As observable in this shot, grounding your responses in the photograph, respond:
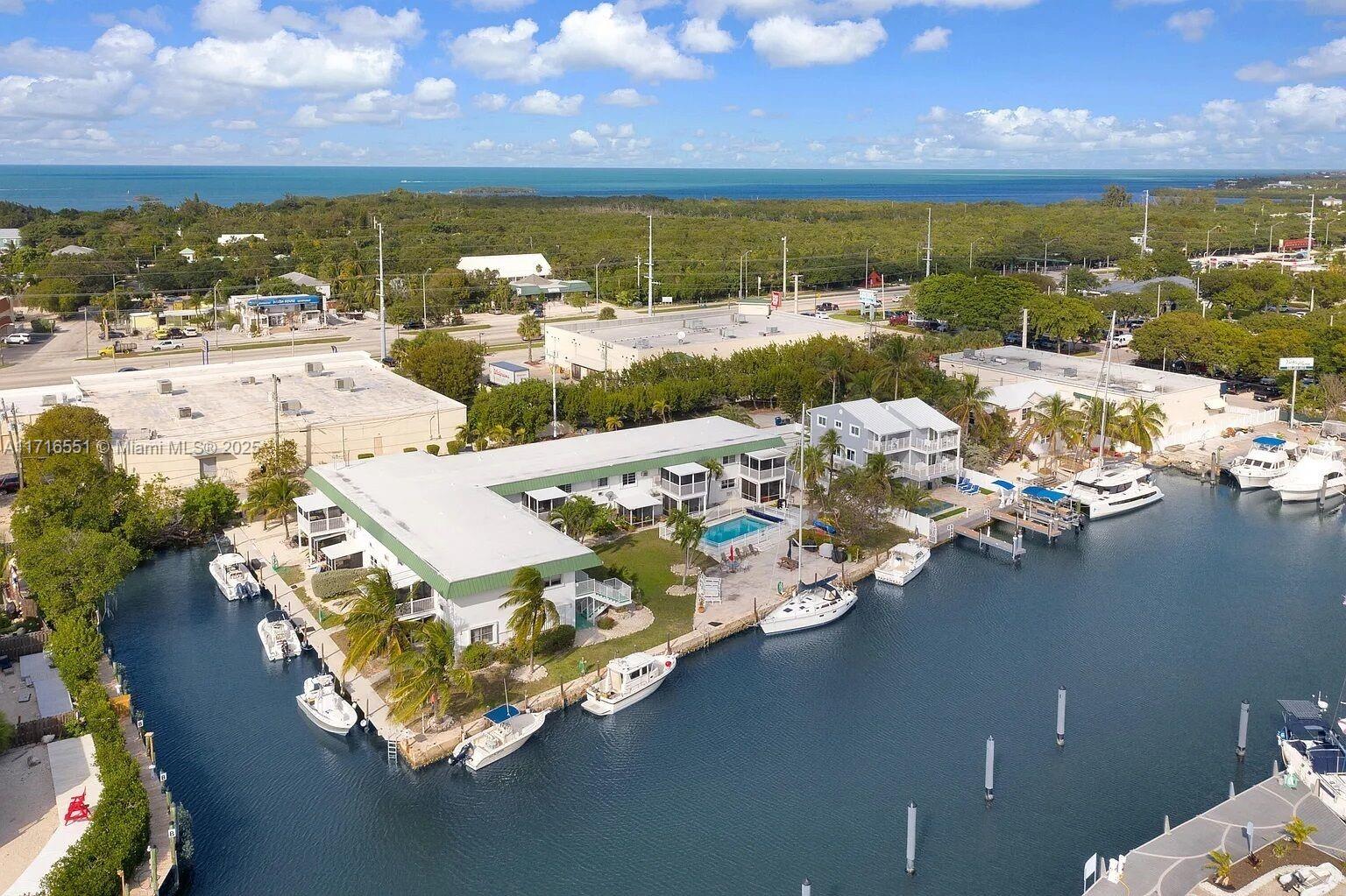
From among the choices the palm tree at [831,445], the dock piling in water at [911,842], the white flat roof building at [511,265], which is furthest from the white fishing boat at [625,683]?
the white flat roof building at [511,265]

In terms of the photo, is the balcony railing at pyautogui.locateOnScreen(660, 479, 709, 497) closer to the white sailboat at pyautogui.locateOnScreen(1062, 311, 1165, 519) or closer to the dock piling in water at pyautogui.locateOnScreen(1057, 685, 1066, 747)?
the white sailboat at pyautogui.locateOnScreen(1062, 311, 1165, 519)

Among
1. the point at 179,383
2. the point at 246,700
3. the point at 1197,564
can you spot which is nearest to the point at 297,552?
the point at 246,700

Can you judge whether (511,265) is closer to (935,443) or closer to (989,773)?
(935,443)

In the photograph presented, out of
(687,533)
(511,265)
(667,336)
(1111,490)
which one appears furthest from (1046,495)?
(511,265)

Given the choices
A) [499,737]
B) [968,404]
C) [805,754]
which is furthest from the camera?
[968,404]

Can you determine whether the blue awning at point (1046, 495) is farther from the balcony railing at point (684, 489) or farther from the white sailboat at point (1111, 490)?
the balcony railing at point (684, 489)

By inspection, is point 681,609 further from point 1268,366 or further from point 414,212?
point 414,212
